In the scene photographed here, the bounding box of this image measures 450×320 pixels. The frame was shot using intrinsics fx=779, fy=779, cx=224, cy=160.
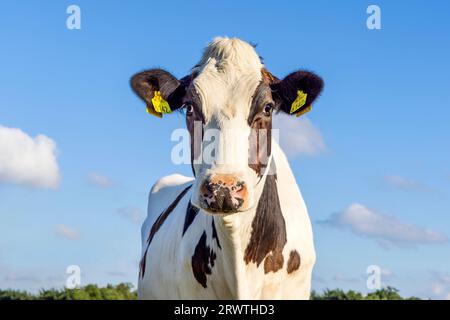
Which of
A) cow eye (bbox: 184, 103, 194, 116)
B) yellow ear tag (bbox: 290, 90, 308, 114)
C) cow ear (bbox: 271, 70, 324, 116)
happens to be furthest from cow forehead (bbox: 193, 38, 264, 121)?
yellow ear tag (bbox: 290, 90, 308, 114)

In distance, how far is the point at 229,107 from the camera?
7801 millimetres

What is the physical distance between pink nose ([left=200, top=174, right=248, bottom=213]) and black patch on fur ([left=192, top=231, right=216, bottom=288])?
1202 mm

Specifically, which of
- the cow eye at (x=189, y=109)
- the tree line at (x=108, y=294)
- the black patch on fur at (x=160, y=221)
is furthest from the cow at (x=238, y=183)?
the tree line at (x=108, y=294)

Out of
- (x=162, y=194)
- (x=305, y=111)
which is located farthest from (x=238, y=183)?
(x=162, y=194)

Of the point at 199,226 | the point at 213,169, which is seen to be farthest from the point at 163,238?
the point at 213,169

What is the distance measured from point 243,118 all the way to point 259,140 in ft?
0.99

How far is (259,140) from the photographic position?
792 centimetres

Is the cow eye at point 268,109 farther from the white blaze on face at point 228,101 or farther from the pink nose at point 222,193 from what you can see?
the pink nose at point 222,193

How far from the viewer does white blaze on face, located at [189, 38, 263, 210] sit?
748cm

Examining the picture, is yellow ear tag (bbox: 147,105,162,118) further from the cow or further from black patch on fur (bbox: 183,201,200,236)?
black patch on fur (bbox: 183,201,200,236)

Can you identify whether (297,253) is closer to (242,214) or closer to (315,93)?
(242,214)

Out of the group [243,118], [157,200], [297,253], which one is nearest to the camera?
[243,118]

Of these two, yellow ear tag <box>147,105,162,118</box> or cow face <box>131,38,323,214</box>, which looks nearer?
cow face <box>131,38,323,214</box>

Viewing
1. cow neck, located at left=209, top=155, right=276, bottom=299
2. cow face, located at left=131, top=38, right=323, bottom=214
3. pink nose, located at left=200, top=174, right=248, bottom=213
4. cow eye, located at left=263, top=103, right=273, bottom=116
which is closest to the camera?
pink nose, located at left=200, top=174, right=248, bottom=213
